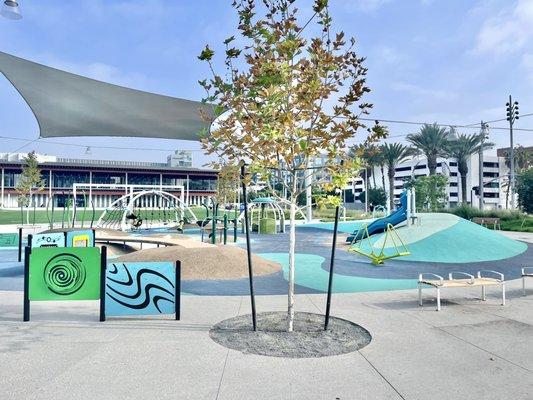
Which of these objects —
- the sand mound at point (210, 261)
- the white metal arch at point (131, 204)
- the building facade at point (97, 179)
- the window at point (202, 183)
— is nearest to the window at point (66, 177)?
the building facade at point (97, 179)

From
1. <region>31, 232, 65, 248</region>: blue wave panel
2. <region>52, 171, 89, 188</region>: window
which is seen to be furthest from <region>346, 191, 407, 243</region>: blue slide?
<region>52, 171, 89, 188</region>: window

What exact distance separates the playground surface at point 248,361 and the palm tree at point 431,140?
1779 inches

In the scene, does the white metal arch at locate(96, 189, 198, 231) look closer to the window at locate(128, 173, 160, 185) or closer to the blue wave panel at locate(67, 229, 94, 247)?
the blue wave panel at locate(67, 229, 94, 247)

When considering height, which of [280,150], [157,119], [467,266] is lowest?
[467,266]

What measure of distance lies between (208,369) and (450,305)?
5.34 m

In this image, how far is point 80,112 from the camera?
1178 cm

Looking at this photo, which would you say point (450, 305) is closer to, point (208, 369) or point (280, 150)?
point (280, 150)

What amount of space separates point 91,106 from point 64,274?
6612mm

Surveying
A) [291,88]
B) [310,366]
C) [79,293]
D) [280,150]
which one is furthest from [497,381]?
[79,293]

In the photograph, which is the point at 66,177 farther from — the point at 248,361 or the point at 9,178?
the point at 248,361

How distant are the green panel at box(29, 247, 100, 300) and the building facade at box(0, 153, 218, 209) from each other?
69.5 metres

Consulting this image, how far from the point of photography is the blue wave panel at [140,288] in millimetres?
6332

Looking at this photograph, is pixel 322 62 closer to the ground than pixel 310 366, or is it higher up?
higher up

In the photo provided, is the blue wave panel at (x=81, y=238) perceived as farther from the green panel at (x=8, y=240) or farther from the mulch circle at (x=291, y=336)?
the green panel at (x=8, y=240)
